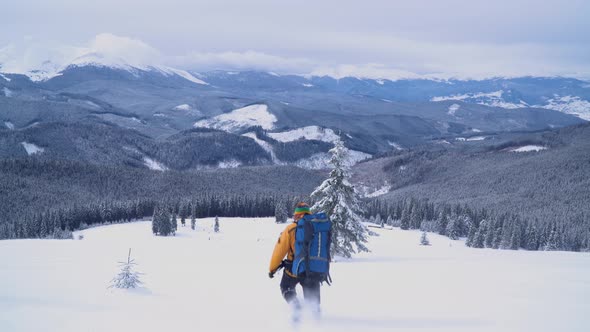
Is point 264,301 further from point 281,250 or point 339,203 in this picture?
point 339,203

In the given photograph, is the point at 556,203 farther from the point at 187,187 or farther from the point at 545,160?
the point at 187,187

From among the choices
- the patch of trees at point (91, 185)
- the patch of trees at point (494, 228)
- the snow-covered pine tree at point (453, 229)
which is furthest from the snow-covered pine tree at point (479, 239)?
the patch of trees at point (91, 185)

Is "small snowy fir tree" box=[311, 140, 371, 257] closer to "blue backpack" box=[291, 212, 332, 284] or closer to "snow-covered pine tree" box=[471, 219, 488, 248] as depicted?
"blue backpack" box=[291, 212, 332, 284]

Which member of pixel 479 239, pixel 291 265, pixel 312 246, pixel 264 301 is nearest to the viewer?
pixel 312 246

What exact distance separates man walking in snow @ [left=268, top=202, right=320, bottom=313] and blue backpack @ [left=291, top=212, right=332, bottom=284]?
0.52ft

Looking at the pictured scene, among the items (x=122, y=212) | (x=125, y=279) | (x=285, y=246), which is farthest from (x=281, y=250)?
(x=122, y=212)

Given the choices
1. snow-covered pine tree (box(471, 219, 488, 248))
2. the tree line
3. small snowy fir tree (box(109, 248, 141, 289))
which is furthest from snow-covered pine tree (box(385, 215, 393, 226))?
small snowy fir tree (box(109, 248, 141, 289))

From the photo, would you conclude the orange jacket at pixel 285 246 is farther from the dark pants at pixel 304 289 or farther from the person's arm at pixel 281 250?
the dark pants at pixel 304 289

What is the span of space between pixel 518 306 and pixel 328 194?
21.2 metres

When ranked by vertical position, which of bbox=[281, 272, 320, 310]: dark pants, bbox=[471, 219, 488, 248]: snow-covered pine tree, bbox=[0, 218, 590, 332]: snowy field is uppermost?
bbox=[281, 272, 320, 310]: dark pants

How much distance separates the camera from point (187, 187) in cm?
14425

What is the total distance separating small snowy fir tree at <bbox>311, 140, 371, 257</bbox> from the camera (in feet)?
105

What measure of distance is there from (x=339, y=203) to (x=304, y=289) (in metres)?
22.0

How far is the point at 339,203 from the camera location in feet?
105
